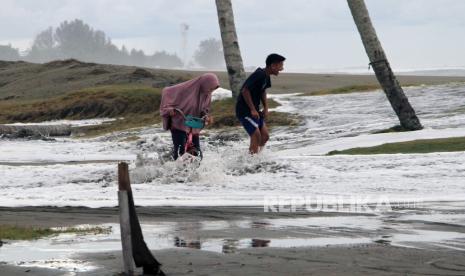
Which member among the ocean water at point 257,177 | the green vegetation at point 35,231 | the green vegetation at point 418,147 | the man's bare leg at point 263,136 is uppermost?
the man's bare leg at point 263,136

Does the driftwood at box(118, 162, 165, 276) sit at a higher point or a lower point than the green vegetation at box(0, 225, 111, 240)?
higher

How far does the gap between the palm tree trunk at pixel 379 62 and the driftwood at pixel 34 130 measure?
38.7 feet

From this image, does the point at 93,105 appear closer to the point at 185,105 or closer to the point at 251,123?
the point at 251,123

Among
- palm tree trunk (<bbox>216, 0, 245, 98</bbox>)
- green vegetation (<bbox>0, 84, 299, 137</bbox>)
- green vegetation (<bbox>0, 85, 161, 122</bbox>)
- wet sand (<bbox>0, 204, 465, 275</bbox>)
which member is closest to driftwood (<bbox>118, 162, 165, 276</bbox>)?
wet sand (<bbox>0, 204, 465, 275</bbox>)

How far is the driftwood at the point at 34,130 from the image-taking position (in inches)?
1083

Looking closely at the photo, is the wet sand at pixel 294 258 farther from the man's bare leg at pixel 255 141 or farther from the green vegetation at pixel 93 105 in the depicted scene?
the green vegetation at pixel 93 105

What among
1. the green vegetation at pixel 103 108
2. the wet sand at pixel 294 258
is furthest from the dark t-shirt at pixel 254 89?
the green vegetation at pixel 103 108

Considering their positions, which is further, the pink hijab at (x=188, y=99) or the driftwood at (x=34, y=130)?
the driftwood at (x=34, y=130)

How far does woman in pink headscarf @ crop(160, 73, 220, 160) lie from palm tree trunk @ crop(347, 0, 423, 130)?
5599 mm

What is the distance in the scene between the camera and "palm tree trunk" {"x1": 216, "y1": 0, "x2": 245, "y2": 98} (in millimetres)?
19156

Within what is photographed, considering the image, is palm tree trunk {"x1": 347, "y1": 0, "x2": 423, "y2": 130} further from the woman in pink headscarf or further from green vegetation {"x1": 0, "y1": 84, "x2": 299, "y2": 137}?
green vegetation {"x1": 0, "y1": 84, "x2": 299, "y2": 137}

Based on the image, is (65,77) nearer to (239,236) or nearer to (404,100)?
(404,100)

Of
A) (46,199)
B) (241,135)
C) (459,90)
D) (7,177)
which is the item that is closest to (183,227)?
(46,199)

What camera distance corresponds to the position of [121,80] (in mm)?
40250
